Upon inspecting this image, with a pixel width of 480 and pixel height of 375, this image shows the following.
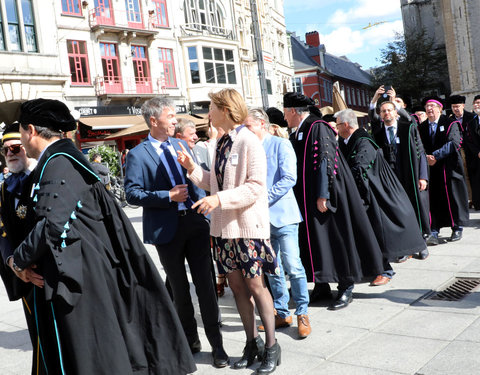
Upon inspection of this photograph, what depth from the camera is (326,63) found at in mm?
63562

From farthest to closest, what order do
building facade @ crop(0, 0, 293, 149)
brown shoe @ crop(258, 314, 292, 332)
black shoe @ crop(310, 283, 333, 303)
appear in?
1. building facade @ crop(0, 0, 293, 149)
2. black shoe @ crop(310, 283, 333, 303)
3. brown shoe @ crop(258, 314, 292, 332)

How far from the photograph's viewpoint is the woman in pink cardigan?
11.7 ft

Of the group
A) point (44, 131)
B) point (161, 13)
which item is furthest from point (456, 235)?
point (161, 13)

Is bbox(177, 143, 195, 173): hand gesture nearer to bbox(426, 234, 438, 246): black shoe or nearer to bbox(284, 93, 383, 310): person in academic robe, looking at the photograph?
bbox(284, 93, 383, 310): person in academic robe

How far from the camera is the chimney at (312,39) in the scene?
6506cm

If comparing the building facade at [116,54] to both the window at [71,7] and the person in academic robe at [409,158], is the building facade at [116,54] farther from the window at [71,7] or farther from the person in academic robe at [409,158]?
the person in academic robe at [409,158]

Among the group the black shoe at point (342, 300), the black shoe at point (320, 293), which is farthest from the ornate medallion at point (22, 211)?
the black shoe at point (320, 293)

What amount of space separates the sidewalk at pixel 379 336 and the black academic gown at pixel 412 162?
1165mm

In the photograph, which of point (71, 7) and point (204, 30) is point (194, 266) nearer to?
point (71, 7)

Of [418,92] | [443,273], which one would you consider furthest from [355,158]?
[418,92]

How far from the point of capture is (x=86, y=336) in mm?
2885

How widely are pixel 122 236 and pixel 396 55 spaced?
148 feet

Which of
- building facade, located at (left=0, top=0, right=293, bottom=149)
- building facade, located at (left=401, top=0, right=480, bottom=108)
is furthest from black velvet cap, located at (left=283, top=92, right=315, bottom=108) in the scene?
building facade, located at (left=401, top=0, right=480, bottom=108)

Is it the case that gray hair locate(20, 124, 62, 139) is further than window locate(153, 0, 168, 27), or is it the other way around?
window locate(153, 0, 168, 27)
